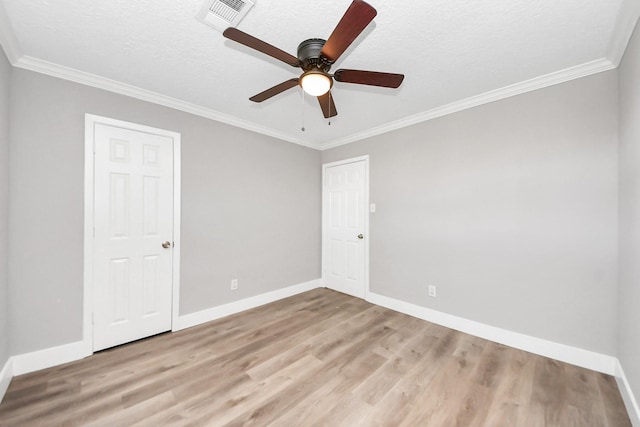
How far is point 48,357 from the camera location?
78.2 inches

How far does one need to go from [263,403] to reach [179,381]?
2.36 ft

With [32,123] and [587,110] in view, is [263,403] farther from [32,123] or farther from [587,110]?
[587,110]

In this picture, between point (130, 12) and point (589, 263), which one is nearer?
point (130, 12)

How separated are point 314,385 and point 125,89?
312cm

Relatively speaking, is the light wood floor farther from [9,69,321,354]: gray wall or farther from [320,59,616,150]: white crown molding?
[320,59,616,150]: white crown molding

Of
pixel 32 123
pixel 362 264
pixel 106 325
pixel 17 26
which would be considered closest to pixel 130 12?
pixel 17 26

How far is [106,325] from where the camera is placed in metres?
2.25

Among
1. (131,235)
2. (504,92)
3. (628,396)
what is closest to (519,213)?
(504,92)

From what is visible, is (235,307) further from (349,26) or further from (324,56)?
(349,26)

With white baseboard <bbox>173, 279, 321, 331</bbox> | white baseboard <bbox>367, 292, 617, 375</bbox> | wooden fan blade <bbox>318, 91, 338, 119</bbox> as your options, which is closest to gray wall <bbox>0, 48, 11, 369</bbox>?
white baseboard <bbox>173, 279, 321, 331</bbox>

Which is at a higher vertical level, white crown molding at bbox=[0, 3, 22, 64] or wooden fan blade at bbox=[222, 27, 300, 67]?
white crown molding at bbox=[0, 3, 22, 64]

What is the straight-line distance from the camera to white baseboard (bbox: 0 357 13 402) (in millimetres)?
1667

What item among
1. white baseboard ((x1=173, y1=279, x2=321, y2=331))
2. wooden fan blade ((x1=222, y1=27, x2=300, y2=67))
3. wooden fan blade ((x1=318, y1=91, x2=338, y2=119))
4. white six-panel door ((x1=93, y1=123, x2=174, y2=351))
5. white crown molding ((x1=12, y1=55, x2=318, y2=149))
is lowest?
white baseboard ((x1=173, y1=279, x2=321, y2=331))

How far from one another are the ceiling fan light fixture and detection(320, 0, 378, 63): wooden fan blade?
0.11 meters
